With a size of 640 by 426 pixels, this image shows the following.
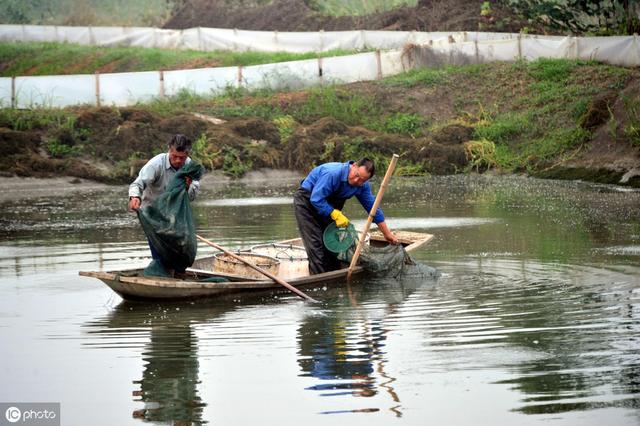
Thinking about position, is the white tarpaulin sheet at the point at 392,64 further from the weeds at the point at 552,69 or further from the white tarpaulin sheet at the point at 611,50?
the white tarpaulin sheet at the point at 611,50

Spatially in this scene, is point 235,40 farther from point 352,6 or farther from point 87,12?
point 87,12

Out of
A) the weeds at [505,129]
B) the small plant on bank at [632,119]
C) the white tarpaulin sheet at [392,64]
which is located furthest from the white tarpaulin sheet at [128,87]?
the small plant on bank at [632,119]

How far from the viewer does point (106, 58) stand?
125ft

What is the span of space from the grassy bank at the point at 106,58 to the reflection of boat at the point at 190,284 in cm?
2398

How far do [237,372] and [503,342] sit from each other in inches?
87.1

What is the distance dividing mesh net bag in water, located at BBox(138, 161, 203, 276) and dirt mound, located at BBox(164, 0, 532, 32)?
81.4 feet

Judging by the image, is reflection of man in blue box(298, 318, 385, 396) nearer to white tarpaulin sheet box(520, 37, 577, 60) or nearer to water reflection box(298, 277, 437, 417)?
water reflection box(298, 277, 437, 417)

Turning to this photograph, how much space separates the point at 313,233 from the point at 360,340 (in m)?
2.92

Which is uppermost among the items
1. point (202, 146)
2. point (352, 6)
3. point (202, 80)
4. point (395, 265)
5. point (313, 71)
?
→ point (352, 6)

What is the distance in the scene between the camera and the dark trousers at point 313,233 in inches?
483

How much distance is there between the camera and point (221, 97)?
30.4 m

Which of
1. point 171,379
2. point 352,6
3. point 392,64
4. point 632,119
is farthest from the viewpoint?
point 352,6

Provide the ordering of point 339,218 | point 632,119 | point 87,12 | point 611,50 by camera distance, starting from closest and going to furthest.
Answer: point 339,218 < point 632,119 < point 611,50 < point 87,12

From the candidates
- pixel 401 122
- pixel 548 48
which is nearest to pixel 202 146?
pixel 401 122
